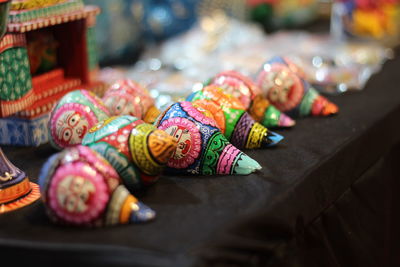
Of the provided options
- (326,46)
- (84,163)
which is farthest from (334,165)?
(326,46)

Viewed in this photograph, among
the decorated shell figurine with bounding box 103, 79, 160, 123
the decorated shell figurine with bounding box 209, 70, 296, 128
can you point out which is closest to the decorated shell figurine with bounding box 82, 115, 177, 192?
the decorated shell figurine with bounding box 103, 79, 160, 123

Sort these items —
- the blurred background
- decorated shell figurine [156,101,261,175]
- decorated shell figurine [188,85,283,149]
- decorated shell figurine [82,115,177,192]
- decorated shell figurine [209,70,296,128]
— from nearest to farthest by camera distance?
decorated shell figurine [82,115,177,192] → decorated shell figurine [156,101,261,175] → decorated shell figurine [188,85,283,149] → decorated shell figurine [209,70,296,128] → the blurred background

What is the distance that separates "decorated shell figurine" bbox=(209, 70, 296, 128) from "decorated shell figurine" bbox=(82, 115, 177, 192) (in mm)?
394

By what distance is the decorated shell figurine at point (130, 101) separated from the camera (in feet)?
4.13

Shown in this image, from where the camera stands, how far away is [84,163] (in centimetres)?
88

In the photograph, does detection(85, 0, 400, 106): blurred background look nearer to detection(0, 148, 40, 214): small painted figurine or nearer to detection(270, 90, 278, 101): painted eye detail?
detection(270, 90, 278, 101): painted eye detail

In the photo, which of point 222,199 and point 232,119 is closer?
point 222,199

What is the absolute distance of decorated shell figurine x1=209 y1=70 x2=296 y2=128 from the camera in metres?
1.32

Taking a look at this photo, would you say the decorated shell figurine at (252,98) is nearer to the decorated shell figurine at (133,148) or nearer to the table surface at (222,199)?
the table surface at (222,199)

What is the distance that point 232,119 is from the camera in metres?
1.20

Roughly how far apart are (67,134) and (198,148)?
0.28 m

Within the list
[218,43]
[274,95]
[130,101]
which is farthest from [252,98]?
[218,43]

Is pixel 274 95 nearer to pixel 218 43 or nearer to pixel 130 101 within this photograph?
pixel 130 101

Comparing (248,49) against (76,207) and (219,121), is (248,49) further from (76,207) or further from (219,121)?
(76,207)
